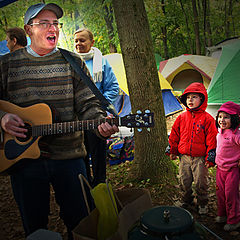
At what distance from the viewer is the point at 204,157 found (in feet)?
9.82

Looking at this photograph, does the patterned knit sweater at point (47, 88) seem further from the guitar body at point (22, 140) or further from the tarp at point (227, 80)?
the tarp at point (227, 80)

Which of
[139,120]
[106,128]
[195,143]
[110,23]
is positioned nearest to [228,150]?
[195,143]

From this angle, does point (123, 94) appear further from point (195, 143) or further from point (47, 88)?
point (47, 88)

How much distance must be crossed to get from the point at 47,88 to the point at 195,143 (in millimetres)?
1846

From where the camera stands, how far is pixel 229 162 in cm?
Result: 270

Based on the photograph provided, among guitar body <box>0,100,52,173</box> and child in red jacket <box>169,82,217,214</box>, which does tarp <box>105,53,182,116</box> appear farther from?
guitar body <box>0,100,52,173</box>

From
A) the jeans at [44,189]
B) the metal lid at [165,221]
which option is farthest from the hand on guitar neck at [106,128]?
the metal lid at [165,221]

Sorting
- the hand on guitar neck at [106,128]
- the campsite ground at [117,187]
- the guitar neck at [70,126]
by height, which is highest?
the guitar neck at [70,126]

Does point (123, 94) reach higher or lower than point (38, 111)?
higher

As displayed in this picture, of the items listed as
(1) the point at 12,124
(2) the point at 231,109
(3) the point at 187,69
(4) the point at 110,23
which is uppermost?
(4) the point at 110,23

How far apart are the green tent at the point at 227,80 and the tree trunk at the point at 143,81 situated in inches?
178

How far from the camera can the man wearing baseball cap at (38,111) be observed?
1859mm

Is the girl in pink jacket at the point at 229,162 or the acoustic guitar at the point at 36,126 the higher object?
the acoustic guitar at the point at 36,126

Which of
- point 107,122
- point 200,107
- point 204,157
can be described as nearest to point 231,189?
point 204,157
